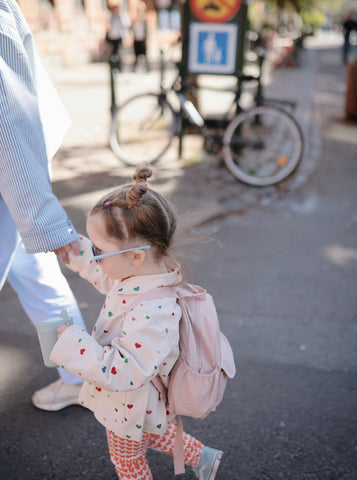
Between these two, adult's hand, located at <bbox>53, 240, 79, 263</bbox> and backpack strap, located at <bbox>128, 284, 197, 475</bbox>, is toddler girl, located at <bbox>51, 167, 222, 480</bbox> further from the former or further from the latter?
adult's hand, located at <bbox>53, 240, 79, 263</bbox>

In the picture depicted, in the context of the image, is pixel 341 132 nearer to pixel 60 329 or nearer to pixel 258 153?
pixel 258 153

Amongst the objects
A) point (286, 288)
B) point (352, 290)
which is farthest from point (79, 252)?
point (352, 290)

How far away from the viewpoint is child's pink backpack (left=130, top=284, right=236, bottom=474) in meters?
1.73

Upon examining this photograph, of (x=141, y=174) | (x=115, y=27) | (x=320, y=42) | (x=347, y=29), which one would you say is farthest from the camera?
(x=320, y=42)

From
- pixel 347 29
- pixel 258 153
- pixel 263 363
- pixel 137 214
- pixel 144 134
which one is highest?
pixel 137 214

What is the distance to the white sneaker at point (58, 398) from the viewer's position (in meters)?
2.58

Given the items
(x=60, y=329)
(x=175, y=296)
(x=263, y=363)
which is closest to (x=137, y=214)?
(x=175, y=296)

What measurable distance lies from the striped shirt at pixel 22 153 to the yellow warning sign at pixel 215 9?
4717 mm

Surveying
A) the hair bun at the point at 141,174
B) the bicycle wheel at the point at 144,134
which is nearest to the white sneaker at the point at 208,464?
the hair bun at the point at 141,174

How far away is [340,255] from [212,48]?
328cm

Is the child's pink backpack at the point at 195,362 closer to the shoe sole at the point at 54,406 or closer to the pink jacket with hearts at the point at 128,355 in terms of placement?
the pink jacket with hearts at the point at 128,355

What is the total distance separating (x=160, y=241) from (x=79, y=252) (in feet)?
1.51

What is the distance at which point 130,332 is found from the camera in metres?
1.59

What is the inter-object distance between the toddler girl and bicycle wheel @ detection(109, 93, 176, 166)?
445 cm
